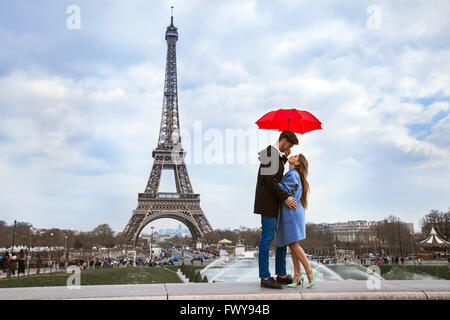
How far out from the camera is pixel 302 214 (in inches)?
208

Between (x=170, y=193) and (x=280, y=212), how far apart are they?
56.5m

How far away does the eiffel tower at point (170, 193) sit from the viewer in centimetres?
5847

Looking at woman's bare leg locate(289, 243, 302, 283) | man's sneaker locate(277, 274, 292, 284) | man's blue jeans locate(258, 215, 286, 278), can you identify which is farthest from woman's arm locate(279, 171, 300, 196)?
man's sneaker locate(277, 274, 292, 284)

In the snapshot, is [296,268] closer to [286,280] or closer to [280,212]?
[286,280]

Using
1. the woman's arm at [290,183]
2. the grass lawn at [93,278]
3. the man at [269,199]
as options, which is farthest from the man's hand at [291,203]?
the grass lawn at [93,278]

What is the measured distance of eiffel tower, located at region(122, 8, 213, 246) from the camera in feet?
192

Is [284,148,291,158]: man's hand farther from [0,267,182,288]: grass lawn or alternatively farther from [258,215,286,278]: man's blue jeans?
[0,267,182,288]: grass lawn

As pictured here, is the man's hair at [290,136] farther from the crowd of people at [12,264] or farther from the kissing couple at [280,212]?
the crowd of people at [12,264]

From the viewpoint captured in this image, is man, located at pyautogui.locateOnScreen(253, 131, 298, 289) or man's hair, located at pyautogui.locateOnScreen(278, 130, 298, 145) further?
man's hair, located at pyautogui.locateOnScreen(278, 130, 298, 145)

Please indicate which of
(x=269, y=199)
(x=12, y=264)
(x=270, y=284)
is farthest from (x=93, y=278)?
A: (x=270, y=284)

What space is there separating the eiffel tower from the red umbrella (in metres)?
52.6
